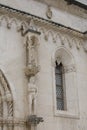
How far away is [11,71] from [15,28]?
4.66ft

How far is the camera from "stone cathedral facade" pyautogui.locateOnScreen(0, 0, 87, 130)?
374 inches

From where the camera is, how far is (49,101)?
10.3m

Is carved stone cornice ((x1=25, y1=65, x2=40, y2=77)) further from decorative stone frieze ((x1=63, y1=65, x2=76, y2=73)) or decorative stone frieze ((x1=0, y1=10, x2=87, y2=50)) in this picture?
decorative stone frieze ((x1=63, y1=65, x2=76, y2=73))

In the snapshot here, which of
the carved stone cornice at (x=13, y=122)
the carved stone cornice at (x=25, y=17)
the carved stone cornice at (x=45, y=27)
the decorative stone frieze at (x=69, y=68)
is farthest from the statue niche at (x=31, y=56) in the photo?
the decorative stone frieze at (x=69, y=68)

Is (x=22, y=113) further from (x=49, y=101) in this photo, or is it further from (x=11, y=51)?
(x=11, y=51)

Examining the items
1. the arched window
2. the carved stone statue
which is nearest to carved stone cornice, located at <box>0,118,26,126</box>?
the carved stone statue

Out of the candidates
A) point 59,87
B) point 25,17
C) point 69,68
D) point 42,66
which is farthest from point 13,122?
point 25,17

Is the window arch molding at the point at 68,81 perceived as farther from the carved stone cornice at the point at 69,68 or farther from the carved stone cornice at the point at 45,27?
the carved stone cornice at the point at 45,27

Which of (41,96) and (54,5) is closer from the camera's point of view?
(41,96)

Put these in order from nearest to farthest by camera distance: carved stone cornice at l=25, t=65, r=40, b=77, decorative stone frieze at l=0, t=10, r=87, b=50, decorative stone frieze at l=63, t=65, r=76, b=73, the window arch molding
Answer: carved stone cornice at l=25, t=65, r=40, b=77 → decorative stone frieze at l=0, t=10, r=87, b=50 → the window arch molding → decorative stone frieze at l=63, t=65, r=76, b=73

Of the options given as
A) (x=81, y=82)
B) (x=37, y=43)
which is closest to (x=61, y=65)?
(x=81, y=82)

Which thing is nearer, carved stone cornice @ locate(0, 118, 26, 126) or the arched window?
carved stone cornice @ locate(0, 118, 26, 126)

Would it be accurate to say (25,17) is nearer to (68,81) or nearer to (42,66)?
(42,66)

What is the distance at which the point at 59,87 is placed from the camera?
36.9ft
